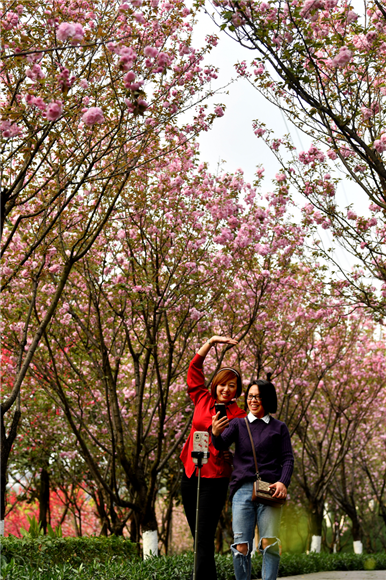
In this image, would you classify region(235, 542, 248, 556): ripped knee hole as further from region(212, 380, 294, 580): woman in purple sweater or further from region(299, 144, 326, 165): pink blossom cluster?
region(299, 144, 326, 165): pink blossom cluster

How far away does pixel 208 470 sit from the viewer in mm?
4562

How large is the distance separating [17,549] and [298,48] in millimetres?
5445

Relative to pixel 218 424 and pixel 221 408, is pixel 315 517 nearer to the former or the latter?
pixel 221 408

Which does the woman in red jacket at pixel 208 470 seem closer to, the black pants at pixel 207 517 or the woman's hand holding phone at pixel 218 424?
the black pants at pixel 207 517

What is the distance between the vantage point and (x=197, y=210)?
424 inches

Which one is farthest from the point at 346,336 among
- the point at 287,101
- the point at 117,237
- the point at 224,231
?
the point at 287,101

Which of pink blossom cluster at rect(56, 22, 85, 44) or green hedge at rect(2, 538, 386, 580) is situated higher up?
pink blossom cluster at rect(56, 22, 85, 44)

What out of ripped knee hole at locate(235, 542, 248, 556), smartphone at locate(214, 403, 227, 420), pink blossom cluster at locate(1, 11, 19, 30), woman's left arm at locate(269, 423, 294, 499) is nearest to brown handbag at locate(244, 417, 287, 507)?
woman's left arm at locate(269, 423, 294, 499)

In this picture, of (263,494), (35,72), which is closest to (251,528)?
(263,494)

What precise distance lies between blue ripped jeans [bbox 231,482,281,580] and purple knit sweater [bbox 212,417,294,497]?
0.10 metres

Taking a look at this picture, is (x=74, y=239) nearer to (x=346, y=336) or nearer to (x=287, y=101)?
(x=287, y=101)

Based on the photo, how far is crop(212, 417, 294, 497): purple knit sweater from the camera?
435 cm

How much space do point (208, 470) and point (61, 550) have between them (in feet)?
10.6

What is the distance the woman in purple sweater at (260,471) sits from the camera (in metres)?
4.27
